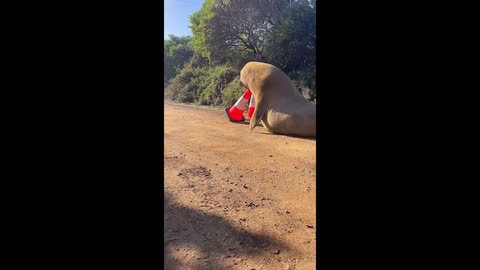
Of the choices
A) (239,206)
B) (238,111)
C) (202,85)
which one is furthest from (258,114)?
(202,85)

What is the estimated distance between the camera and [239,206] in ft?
9.20

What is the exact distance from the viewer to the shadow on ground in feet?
6.46

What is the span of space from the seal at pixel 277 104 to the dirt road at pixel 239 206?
95cm

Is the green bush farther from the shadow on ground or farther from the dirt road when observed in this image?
the shadow on ground

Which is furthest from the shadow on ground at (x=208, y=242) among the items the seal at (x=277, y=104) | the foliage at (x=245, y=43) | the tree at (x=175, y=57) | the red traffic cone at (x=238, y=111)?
the tree at (x=175, y=57)

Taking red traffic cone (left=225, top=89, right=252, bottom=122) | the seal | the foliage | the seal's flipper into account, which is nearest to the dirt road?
the seal

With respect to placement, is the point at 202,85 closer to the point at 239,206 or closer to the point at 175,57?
the point at 175,57

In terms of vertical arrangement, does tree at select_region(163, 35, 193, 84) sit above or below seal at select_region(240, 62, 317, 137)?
above
